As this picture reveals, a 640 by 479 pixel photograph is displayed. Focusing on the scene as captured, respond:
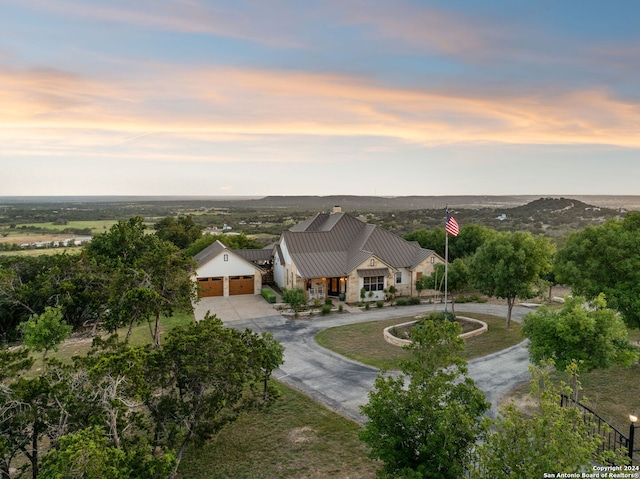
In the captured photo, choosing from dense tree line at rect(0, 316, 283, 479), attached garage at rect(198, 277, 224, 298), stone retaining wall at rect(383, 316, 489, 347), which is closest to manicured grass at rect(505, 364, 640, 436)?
stone retaining wall at rect(383, 316, 489, 347)

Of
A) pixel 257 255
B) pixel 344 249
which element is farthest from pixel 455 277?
→ pixel 257 255

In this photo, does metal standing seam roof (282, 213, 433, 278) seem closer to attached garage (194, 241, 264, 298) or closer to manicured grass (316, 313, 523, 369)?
attached garage (194, 241, 264, 298)

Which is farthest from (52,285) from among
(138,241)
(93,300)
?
(138,241)

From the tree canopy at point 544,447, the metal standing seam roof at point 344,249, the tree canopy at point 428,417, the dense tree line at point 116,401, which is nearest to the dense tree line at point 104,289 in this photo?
the dense tree line at point 116,401

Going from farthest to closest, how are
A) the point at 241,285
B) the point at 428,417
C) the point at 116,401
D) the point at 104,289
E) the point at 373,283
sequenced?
1. the point at 241,285
2. the point at 373,283
3. the point at 104,289
4. the point at 428,417
5. the point at 116,401

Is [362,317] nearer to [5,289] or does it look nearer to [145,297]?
[145,297]

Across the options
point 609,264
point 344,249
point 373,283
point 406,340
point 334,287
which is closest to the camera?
point 609,264

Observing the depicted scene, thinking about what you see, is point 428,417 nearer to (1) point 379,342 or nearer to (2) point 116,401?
(2) point 116,401
